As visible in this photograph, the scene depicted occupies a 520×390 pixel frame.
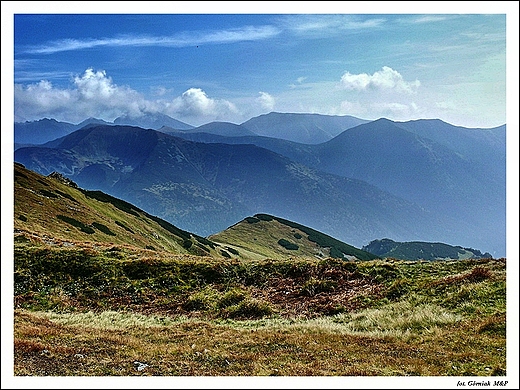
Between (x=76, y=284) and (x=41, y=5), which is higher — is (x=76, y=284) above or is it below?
below

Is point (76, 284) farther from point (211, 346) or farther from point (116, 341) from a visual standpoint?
point (211, 346)

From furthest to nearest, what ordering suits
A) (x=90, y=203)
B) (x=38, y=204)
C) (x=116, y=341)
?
(x=90, y=203)
(x=38, y=204)
(x=116, y=341)

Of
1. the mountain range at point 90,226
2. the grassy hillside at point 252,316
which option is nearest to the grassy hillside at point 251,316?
the grassy hillside at point 252,316

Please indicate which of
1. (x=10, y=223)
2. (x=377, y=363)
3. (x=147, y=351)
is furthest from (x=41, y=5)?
(x=377, y=363)

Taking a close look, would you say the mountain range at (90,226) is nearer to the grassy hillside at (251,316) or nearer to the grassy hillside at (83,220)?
the grassy hillside at (83,220)

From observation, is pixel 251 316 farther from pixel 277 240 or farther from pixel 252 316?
pixel 277 240

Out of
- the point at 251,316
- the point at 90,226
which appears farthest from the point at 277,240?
the point at 251,316

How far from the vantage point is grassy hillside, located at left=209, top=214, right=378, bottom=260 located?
107406 millimetres

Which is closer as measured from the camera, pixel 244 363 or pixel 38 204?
pixel 244 363

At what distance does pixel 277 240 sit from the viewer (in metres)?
118

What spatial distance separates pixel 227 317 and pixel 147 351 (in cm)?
755

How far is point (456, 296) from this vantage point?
19375 mm

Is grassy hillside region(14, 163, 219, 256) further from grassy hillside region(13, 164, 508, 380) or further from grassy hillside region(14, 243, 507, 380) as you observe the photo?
grassy hillside region(14, 243, 507, 380)

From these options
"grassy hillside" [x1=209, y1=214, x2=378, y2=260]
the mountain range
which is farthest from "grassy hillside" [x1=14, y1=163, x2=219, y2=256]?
"grassy hillside" [x1=209, y1=214, x2=378, y2=260]
